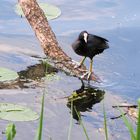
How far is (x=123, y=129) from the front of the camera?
13.0 ft

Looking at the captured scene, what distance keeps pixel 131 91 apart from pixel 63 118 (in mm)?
1057

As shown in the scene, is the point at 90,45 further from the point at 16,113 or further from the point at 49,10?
the point at 49,10

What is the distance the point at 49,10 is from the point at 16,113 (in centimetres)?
310

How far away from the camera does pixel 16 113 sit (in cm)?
384

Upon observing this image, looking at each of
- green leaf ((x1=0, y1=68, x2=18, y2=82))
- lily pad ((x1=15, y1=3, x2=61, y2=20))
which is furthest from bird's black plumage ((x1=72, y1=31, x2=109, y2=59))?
lily pad ((x1=15, y1=3, x2=61, y2=20))

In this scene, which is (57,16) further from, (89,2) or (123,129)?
(123,129)

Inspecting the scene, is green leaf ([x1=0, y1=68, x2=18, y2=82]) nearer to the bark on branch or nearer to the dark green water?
the dark green water

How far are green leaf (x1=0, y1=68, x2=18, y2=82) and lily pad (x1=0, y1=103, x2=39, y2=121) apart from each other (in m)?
0.53

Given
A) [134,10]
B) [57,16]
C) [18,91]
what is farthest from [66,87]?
[134,10]

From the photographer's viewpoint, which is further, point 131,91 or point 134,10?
point 134,10

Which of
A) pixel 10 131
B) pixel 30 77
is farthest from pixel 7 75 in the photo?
pixel 10 131

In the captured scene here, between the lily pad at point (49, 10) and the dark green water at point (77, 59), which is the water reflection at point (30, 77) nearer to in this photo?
the dark green water at point (77, 59)

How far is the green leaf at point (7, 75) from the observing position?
176 inches

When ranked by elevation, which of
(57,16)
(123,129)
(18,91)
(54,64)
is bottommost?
(123,129)
